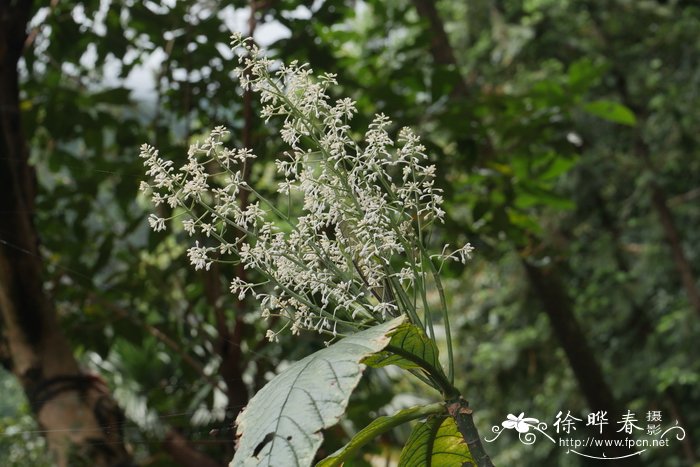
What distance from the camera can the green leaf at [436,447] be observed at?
0.70 meters

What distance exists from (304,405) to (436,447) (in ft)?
0.71

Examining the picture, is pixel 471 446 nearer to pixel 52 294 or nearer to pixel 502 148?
pixel 52 294

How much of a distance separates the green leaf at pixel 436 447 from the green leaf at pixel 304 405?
15cm

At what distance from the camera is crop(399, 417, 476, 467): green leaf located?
70 cm

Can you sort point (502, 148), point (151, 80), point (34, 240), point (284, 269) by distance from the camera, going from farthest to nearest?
point (502, 148) → point (151, 80) → point (34, 240) → point (284, 269)

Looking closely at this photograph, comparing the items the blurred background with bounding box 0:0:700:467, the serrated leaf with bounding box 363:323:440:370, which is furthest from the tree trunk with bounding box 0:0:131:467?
the serrated leaf with bounding box 363:323:440:370

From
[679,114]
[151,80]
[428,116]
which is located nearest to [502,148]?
[428,116]

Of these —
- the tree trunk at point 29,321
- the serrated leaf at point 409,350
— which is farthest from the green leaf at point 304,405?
the tree trunk at point 29,321

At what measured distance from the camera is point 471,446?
64 centimetres

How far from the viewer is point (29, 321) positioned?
1.56m

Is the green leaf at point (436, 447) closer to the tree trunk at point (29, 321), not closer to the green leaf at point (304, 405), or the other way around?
the green leaf at point (304, 405)

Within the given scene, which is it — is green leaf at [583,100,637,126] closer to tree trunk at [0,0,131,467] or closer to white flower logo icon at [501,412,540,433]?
white flower logo icon at [501,412,540,433]

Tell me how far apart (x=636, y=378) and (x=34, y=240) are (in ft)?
16.1

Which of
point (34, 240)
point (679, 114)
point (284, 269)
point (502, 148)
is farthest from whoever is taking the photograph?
point (679, 114)
